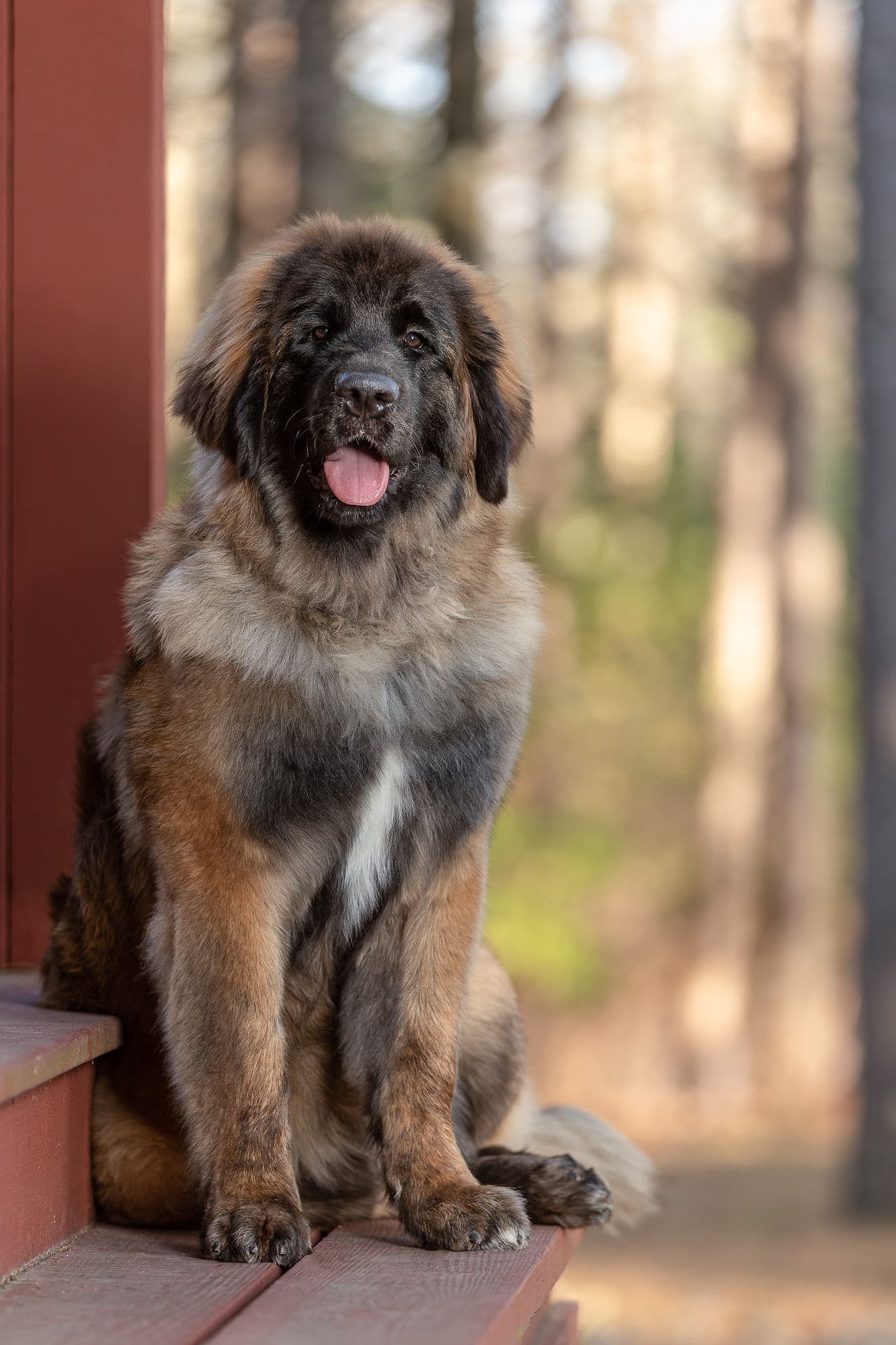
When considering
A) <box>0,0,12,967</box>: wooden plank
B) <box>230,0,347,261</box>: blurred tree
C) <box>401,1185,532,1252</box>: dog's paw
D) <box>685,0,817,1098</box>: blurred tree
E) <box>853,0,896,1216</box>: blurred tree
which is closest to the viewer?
<box>401,1185,532,1252</box>: dog's paw

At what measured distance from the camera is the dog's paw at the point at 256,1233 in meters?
2.45

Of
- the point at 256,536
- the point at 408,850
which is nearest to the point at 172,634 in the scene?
the point at 256,536

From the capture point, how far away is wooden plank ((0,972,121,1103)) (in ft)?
8.06

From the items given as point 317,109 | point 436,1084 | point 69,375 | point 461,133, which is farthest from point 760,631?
point 436,1084

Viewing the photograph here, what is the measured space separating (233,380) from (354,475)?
294 mm

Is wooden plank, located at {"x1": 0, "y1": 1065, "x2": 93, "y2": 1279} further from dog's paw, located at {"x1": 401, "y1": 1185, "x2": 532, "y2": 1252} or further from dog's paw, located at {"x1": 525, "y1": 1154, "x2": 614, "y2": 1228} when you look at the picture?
dog's paw, located at {"x1": 525, "y1": 1154, "x2": 614, "y2": 1228}

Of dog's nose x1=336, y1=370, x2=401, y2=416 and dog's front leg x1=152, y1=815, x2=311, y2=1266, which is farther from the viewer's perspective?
dog's nose x1=336, y1=370, x2=401, y2=416

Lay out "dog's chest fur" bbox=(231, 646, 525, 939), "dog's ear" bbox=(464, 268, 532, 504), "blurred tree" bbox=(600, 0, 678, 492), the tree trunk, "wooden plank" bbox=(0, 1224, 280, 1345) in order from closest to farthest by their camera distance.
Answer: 1. "wooden plank" bbox=(0, 1224, 280, 1345)
2. "dog's chest fur" bbox=(231, 646, 525, 939)
3. "dog's ear" bbox=(464, 268, 532, 504)
4. the tree trunk
5. "blurred tree" bbox=(600, 0, 678, 492)

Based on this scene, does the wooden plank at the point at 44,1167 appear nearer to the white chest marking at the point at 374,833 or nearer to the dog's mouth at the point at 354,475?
the white chest marking at the point at 374,833

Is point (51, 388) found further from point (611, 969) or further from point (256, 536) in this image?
point (611, 969)

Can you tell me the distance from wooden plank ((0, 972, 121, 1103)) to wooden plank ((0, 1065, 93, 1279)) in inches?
1.7

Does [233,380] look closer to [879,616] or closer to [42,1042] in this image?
[42,1042]

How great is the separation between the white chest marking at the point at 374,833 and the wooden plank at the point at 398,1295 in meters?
0.56

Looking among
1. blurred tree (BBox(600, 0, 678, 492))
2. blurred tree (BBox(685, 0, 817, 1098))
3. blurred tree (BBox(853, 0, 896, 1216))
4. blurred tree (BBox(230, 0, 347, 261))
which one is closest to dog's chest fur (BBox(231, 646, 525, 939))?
blurred tree (BBox(853, 0, 896, 1216))
